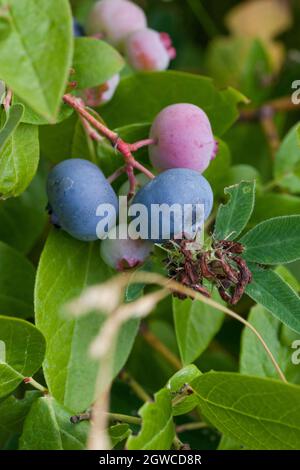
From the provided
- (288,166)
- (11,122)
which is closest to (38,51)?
(11,122)

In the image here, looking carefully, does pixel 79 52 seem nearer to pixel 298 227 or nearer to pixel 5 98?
pixel 5 98

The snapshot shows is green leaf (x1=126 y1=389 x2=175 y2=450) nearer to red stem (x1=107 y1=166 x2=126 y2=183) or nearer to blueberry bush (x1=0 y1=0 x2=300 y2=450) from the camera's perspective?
blueberry bush (x1=0 y1=0 x2=300 y2=450)

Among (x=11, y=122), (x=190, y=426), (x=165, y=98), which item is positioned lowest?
(x=190, y=426)

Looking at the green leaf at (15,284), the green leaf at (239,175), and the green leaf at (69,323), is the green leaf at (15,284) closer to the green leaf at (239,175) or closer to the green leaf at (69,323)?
the green leaf at (69,323)

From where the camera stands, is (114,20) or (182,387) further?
(114,20)

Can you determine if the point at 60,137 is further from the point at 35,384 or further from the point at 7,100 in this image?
the point at 35,384

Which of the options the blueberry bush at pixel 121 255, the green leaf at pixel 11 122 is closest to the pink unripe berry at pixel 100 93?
the blueberry bush at pixel 121 255

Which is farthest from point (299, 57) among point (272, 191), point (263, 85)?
point (272, 191)
